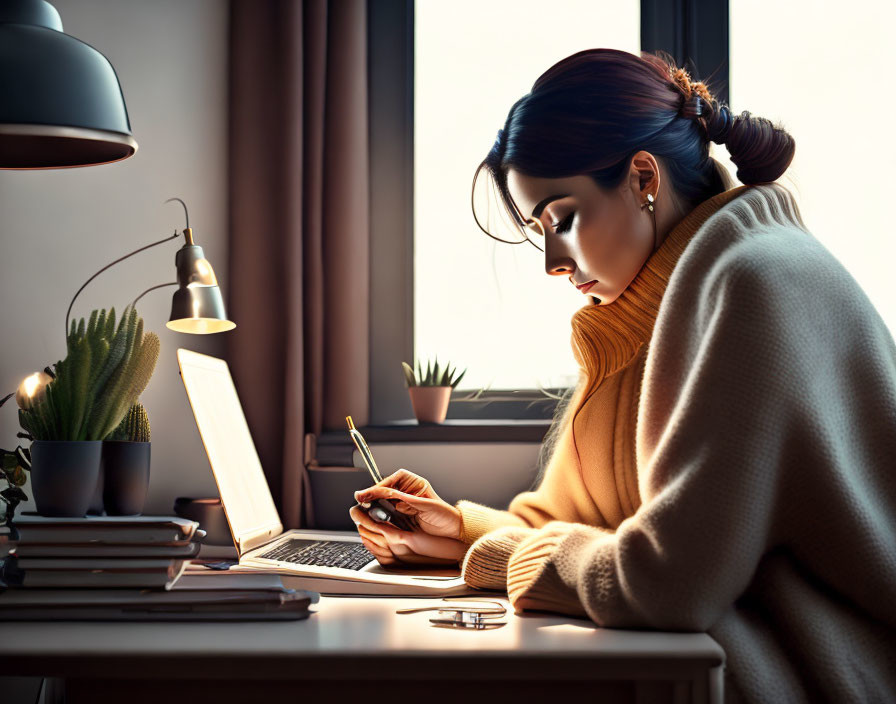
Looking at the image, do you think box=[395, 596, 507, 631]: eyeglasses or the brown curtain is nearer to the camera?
box=[395, 596, 507, 631]: eyeglasses

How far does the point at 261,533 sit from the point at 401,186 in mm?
981

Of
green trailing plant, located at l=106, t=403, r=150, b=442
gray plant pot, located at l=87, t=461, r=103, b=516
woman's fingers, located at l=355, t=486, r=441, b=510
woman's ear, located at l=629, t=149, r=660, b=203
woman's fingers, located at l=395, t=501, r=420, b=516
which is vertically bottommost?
woman's fingers, located at l=395, t=501, r=420, b=516

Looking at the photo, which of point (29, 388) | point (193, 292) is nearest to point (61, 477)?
point (29, 388)

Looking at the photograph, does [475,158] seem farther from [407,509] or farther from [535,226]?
[407,509]

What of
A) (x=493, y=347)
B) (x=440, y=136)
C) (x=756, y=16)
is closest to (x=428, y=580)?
(x=493, y=347)

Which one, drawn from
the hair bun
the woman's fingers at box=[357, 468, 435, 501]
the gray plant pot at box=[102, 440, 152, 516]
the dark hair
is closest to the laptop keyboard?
the woman's fingers at box=[357, 468, 435, 501]

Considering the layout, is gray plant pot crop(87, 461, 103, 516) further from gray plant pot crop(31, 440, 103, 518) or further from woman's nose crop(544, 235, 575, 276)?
woman's nose crop(544, 235, 575, 276)

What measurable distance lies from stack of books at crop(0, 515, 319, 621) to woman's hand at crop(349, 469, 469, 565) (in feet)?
1.32

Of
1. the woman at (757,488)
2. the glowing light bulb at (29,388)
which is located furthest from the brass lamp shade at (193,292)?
the woman at (757,488)

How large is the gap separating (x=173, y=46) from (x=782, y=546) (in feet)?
5.74

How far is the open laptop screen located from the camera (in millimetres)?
1367

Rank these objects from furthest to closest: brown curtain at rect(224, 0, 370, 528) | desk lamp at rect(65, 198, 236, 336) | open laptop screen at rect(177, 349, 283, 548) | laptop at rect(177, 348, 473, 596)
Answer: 1. brown curtain at rect(224, 0, 370, 528)
2. desk lamp at rect(65, 198, 236, 336)
3. open laptop screen at rect(177, 349, 283, 548)
4. laptop at rect(177, 348, 473, 596)

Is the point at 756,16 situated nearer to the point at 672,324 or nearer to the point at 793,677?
the point at 672,324

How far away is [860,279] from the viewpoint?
2.00 m
